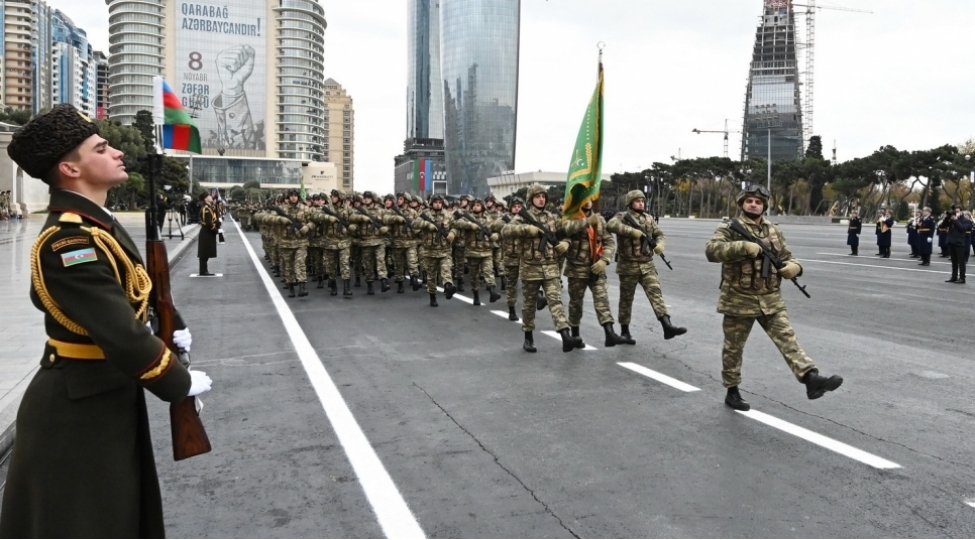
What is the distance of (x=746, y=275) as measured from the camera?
616 cm

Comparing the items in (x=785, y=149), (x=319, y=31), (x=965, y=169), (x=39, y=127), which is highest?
(x=319, y=31)

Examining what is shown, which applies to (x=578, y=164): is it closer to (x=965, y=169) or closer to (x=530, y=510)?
(x=530, y=510)

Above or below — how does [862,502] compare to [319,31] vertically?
below

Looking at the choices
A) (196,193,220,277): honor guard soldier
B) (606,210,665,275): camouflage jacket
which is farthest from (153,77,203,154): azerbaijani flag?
(606,210,665,275): camouflage jacket

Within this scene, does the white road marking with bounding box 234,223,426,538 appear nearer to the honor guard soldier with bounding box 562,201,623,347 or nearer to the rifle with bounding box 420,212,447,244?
the honor guard soldier with bounding box 562,201,623,347

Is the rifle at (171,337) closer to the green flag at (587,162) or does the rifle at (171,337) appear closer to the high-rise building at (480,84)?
the green flag at (587,162)

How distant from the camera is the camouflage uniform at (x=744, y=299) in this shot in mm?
6090

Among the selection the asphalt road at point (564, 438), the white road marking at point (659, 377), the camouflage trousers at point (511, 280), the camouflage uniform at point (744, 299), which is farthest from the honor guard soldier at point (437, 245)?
the camouflage uniform at point (744, 299)

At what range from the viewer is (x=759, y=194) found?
6.33 meters

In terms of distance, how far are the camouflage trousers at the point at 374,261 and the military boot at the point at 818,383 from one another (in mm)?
9843

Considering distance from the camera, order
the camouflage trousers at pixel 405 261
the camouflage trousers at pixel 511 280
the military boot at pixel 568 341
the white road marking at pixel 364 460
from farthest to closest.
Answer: the camouflage trousers at pixel 405 261, the camouflage trousers at pixel 511 280, the military boot at pixel 568 341, the white road marking at pixel 364 460

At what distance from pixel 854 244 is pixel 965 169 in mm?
34637

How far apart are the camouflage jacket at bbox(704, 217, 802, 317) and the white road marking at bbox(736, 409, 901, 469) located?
31.9 inches

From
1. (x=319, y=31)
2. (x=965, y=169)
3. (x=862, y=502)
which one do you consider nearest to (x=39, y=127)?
(x=862, y=502)
